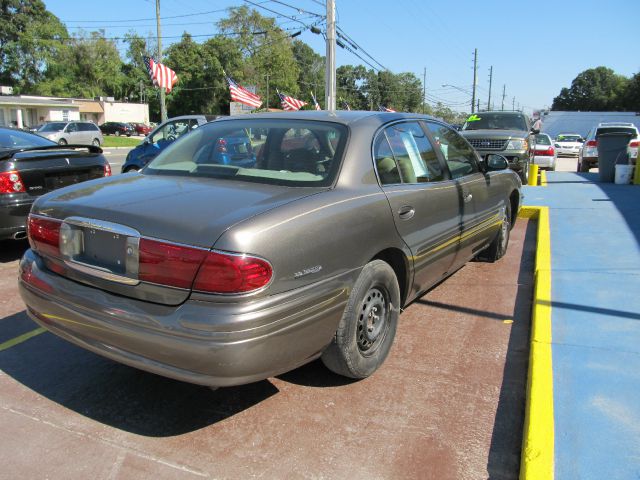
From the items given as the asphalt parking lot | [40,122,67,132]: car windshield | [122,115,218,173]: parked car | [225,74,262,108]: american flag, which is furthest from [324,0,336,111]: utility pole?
[40,122,67,132]: car windshield

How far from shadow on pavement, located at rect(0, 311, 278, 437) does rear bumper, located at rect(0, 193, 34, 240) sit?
2293 millimetres

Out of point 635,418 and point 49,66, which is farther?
point 49,66

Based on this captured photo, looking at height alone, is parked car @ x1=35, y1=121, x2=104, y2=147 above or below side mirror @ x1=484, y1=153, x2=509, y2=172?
above

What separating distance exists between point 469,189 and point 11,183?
15.3 feet

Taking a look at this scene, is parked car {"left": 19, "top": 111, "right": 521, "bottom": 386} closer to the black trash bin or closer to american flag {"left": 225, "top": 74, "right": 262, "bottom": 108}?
the black trash bin

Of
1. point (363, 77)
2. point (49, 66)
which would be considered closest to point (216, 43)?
point (49, 66)

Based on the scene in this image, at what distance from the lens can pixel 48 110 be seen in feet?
176

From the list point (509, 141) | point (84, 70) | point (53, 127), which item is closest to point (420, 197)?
point (509, 141)

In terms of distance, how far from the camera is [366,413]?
300 centimetres

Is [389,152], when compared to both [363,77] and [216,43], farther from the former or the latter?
[363,77]

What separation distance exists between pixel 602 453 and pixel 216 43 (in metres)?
80.2

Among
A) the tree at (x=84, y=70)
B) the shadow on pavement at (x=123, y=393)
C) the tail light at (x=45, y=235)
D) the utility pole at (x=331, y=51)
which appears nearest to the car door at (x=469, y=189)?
the shadow on pavement at (x=123, y=393)

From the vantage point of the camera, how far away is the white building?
1946 inches

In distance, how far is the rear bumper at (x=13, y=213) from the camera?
5.55 metres
